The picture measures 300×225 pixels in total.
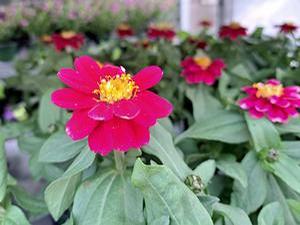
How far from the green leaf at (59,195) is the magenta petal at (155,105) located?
136 millimetres

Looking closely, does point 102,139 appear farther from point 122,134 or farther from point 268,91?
point 268,91

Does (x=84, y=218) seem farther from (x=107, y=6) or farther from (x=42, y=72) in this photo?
(x=107, y=6)

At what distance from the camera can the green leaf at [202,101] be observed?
89 cm

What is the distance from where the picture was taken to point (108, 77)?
1.78 feet

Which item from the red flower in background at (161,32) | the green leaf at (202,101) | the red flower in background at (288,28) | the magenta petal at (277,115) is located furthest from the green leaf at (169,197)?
the red flower in background at (161,32)

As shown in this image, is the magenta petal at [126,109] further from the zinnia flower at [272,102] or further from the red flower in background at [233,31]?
the red flower in background at [233,31]

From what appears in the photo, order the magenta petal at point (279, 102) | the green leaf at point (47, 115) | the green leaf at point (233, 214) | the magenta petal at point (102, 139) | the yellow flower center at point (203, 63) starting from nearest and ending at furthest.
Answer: the magenta petal at point (102, 139) < the green leaf at point (233, 214) < the magenta petal at point (279, 102) < the green leaf at point (47, 115) < the yellow flower center at point (203, 63)

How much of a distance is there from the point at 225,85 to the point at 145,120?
21.7 inches

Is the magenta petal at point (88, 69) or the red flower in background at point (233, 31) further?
the red flower in background at point (233, 31)

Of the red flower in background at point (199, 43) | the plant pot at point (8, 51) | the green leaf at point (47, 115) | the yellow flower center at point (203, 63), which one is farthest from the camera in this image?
the plant pot at point (8, 51)

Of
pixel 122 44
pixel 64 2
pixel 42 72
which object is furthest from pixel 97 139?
pixel 64 2

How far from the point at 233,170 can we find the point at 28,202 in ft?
1.01

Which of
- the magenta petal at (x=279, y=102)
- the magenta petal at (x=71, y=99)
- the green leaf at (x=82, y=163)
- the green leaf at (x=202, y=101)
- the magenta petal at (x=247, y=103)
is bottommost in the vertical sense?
the green leaf at (x=202, y=101)

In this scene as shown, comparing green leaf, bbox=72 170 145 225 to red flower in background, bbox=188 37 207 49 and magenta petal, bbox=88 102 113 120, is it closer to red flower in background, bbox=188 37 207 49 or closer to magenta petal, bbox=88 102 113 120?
magenta petal, bbox=88 102 113 120
